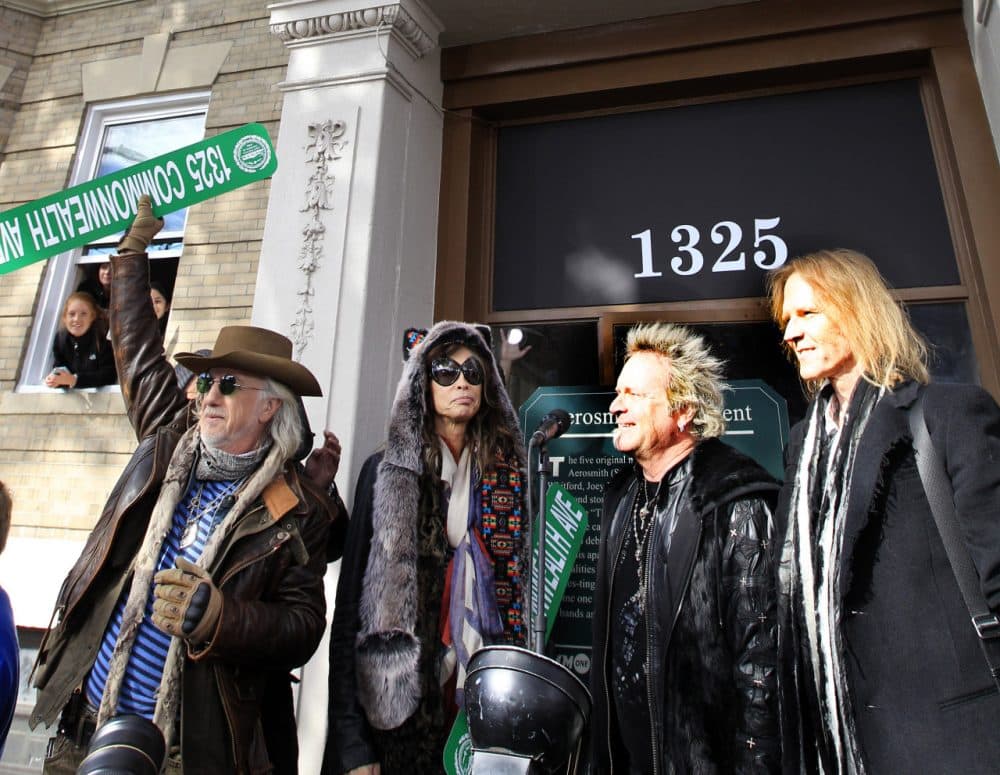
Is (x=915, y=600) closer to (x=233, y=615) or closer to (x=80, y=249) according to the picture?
(x=233, y=615)

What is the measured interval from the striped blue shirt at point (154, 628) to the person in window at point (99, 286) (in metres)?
3.51

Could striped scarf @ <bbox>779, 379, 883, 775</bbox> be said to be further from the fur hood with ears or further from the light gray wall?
the light gray wall

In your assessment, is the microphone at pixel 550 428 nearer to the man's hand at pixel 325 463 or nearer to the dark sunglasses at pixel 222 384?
the man's hand at pixel 325 463

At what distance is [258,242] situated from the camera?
4.71 meters

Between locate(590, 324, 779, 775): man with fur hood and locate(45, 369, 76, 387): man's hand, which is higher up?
locate(45, 369, 76, 387): man's hand

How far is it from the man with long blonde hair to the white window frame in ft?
15.3

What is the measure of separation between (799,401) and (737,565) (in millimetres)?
1973

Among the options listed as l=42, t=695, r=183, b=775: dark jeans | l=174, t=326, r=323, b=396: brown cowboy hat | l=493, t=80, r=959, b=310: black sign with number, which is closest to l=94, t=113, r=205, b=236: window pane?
l=493, t=80, r=959, b=310: black sign with number

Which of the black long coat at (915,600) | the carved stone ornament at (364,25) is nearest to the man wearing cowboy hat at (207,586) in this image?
the black long coat at (915,600)

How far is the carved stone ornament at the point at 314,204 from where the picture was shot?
155 inches

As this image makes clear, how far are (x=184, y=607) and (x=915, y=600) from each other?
6.60 ft

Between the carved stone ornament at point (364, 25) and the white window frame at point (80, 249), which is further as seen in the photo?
the white window frame at point (80, 249)

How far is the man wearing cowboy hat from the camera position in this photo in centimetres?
205

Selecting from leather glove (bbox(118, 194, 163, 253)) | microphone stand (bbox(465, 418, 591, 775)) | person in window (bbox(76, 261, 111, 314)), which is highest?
person in window (bbox(76, 261, 111, 314))
